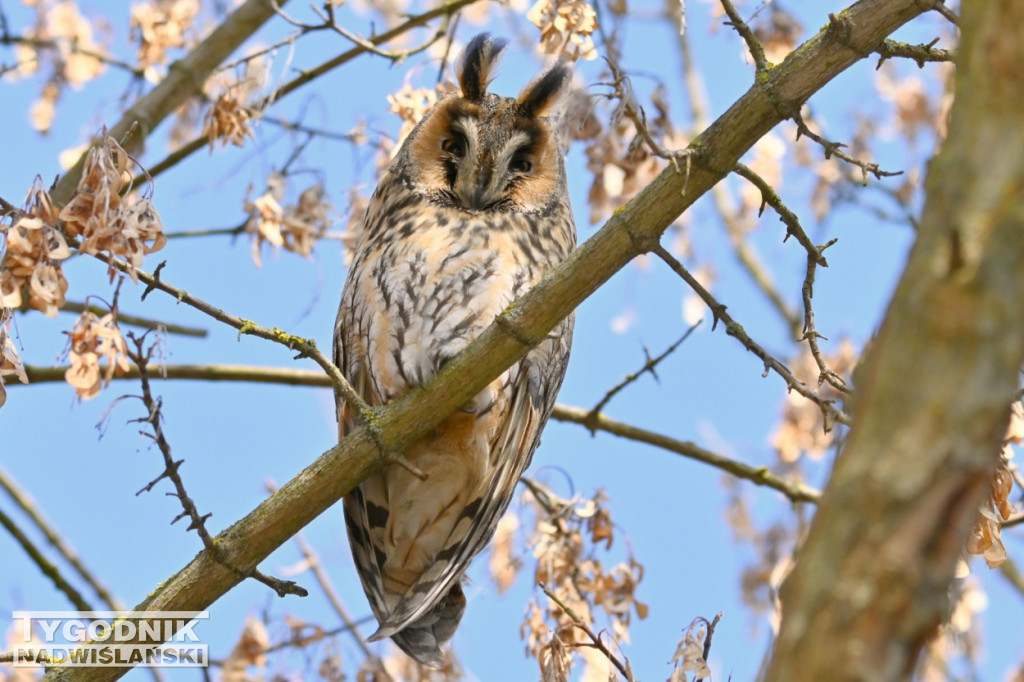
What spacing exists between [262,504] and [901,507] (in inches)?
73.6

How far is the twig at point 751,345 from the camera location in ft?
8.79

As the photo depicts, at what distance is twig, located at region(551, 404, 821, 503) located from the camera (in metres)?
4.28

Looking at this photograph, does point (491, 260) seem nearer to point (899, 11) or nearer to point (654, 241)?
point (654, 241)

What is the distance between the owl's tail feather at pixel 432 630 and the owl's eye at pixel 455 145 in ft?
4.58

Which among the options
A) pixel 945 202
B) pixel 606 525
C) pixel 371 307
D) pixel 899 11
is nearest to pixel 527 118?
pixel 371 307

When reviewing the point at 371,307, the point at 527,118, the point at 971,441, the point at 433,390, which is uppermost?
the point at 527,118

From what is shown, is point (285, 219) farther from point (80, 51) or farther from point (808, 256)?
point (808, 256)

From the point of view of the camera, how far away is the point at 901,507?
116 centimetres

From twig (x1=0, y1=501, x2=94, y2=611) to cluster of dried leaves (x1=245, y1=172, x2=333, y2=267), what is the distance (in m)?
1.20

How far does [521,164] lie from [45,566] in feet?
6.91

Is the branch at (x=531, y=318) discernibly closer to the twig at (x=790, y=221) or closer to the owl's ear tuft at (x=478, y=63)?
the twig at (x=790, y=221)

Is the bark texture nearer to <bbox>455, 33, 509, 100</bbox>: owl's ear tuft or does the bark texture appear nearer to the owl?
the owl

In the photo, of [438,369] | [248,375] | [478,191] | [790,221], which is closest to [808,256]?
[790,221]

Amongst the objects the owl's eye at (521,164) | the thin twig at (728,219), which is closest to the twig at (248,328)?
the owl's eye at (521,164)
